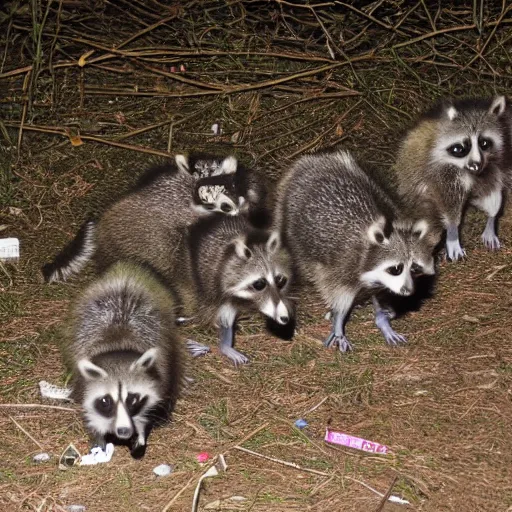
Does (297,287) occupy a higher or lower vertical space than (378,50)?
lower

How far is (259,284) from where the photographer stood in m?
5.54

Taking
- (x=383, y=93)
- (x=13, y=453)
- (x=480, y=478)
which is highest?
(x=383, y=93)

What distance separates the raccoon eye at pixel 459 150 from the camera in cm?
652

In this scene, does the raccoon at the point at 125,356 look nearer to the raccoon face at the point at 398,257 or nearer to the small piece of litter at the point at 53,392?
the small piece of litter at the point at 53,392

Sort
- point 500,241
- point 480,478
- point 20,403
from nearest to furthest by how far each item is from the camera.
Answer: point 480,478, point 20,403, point 500,241

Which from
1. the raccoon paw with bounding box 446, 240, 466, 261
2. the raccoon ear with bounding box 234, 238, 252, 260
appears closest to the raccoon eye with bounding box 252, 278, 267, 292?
the raccoon ear with bounding box 234, 238, 252, 260

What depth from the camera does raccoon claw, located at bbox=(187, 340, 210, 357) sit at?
5.70 meters

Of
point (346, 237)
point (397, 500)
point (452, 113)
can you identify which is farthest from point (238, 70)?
point (397, 500)

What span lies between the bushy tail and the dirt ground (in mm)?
104

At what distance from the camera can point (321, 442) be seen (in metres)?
4.86

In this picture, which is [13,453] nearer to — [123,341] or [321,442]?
[123,341]

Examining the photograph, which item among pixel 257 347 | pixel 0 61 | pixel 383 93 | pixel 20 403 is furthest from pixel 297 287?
pixel 0 61

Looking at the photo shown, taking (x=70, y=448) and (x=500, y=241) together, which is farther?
(x=500, y=241)

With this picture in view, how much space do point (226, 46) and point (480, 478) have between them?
16.8ft
